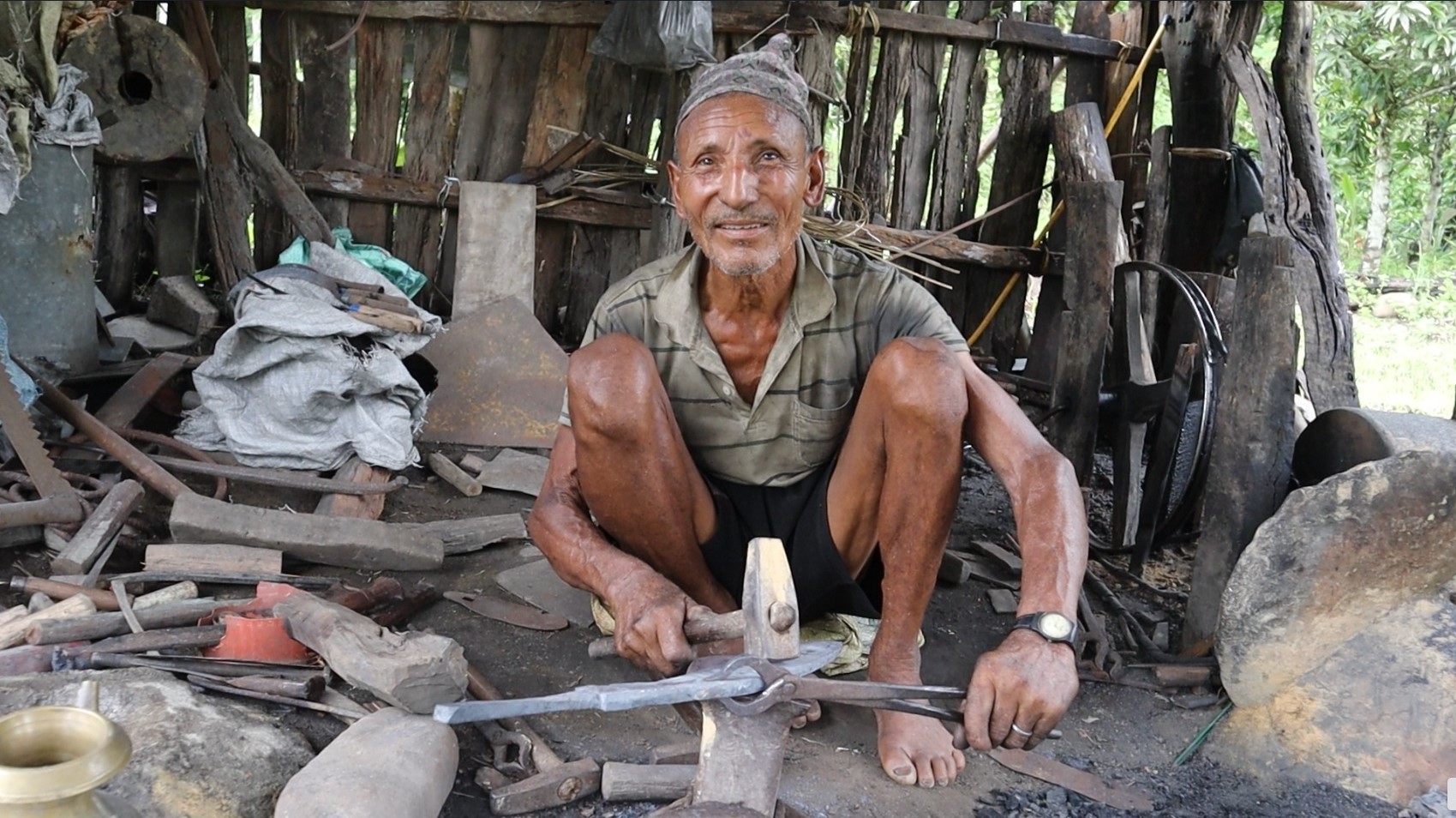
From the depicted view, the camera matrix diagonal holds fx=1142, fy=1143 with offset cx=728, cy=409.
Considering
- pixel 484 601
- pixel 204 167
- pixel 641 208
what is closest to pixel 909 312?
pixel 484 601

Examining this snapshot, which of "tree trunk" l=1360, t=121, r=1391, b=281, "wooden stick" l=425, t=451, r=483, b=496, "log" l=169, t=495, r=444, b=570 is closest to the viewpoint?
"log" l=169, t=495, r=444, b=570

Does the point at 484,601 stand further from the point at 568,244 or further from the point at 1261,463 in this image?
the point at 568,244

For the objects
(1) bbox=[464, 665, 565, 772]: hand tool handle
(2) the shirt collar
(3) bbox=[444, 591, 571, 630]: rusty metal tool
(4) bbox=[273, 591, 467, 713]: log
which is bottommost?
(3) bbox=[444, 591, 571, 630]: rusty metal tool

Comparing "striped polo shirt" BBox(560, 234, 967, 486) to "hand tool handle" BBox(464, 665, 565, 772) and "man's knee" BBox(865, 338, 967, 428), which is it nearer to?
"man's knee" BBox(865, 338, 967, 428)

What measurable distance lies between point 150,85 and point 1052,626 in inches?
178

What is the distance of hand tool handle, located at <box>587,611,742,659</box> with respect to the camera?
1.92 m

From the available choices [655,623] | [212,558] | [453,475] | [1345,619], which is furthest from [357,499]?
[1345,619]

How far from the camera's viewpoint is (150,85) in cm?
487

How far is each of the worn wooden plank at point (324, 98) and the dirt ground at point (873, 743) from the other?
260 cm

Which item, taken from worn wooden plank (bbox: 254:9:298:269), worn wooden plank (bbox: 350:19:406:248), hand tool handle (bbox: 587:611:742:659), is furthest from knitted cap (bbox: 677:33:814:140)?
worn wooden plank (bbox: 254:9:298:269)

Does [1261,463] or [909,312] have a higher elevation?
[909,312]

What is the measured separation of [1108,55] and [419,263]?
11.5 feet

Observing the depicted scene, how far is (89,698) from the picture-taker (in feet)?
5.19

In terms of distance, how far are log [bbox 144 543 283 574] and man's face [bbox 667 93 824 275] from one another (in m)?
1.64
